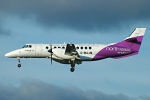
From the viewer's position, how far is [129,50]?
6731cm

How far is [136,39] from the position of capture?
68.4 m

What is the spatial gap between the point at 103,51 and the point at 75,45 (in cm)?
462

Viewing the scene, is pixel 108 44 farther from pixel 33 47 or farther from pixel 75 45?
pixel 33 47

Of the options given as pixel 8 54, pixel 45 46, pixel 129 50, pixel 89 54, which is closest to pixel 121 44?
pixel 129 50

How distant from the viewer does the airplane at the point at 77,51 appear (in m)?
64.2

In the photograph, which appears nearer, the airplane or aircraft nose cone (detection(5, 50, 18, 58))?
the airplane

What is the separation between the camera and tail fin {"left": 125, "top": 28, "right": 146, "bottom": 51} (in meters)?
67.8

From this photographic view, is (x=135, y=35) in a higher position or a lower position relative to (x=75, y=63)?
higher

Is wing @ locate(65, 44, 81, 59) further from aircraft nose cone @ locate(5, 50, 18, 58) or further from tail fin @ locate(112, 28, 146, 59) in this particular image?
aircraft nose cone @ locate(5, 50, 18, 58)

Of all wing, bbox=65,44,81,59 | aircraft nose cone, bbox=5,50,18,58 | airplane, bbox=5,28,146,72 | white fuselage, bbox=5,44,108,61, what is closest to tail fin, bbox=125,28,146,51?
airplane, bbox=5,28,146,72

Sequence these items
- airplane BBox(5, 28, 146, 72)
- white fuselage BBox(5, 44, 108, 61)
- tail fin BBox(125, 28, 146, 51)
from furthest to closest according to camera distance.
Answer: tail fin BBox(125, 28, 146, 51), white fuselage BBox(5, 44, 108, 61), airplane BBox(5, 28, 146, 72)

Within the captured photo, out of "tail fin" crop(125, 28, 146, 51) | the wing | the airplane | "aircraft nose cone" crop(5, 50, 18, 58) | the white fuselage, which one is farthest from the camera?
"tail fin" crop(125, 28, 146, 51)

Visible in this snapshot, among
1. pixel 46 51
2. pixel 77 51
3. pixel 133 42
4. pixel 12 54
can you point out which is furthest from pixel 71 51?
pixel 133 42

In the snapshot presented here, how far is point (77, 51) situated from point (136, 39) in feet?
34.1
